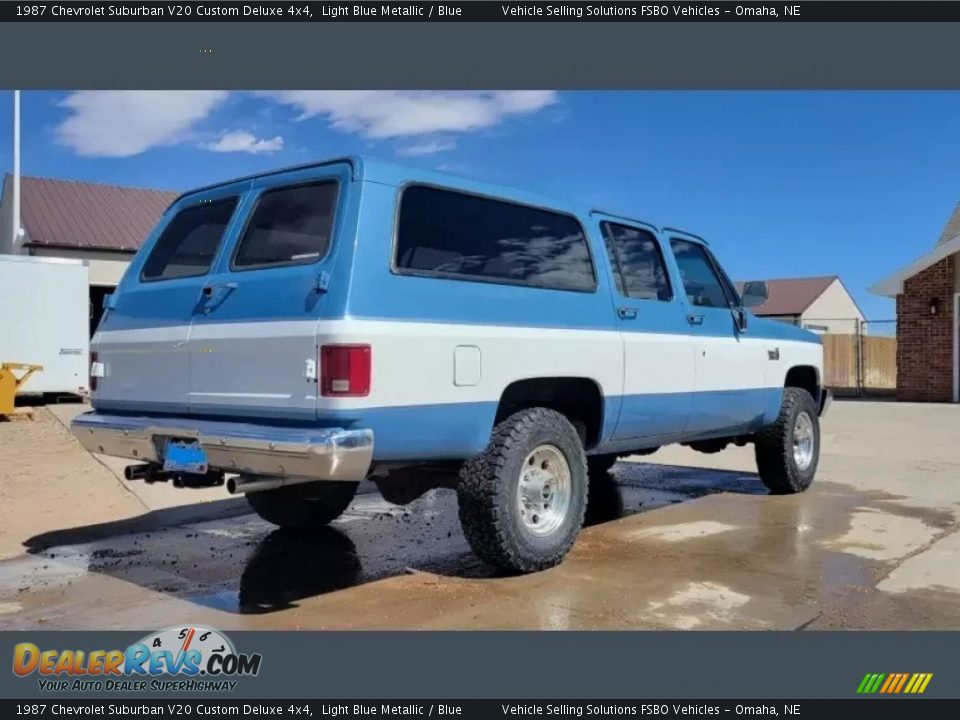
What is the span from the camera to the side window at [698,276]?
677 centimetres

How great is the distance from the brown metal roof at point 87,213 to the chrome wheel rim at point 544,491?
2140cm

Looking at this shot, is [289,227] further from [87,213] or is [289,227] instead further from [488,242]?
[87,213]

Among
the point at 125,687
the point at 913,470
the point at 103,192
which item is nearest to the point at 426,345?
the point at 125,687

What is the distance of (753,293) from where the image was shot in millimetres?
7219

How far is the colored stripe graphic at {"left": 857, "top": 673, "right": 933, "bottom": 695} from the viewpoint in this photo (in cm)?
356

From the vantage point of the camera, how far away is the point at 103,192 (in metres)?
28.5

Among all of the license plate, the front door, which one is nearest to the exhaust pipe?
the license plate

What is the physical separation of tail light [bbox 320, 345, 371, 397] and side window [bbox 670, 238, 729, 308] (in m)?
3.33

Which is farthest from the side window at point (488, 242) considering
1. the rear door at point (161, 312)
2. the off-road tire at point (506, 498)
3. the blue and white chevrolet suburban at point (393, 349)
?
the rear door at point (161, 312)

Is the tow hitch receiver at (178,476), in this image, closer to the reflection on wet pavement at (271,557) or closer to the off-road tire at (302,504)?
the reflection on wet pavement at (271,557)

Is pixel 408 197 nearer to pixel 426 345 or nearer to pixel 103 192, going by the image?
pixel 426 345

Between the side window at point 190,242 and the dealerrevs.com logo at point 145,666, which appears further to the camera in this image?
the side window at point 190,242

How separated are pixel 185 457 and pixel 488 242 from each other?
6.71ft

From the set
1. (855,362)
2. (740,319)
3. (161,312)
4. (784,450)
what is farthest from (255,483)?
(855,362)
